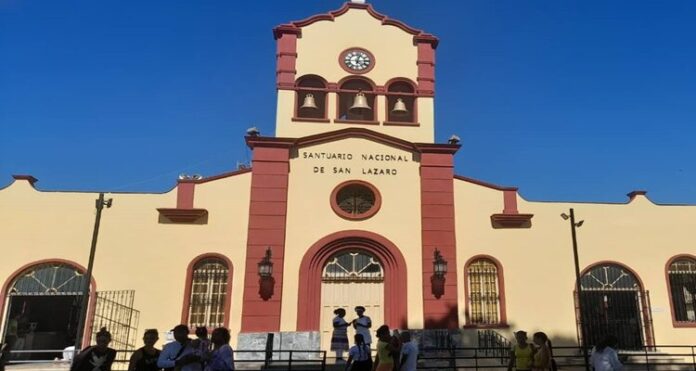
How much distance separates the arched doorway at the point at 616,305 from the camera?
15.9 m

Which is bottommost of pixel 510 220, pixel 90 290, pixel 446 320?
pixel 446 320

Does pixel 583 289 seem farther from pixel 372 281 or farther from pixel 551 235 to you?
pixel 372 281

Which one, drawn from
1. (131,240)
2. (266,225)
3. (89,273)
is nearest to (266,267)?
(266,225)

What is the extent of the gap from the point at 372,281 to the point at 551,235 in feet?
19.0

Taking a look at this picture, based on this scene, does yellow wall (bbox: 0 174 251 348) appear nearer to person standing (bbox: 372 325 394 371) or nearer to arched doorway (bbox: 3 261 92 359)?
arched doorway (bbox: 3 261 92 359)

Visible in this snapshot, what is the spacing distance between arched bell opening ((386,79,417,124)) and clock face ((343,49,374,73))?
103cm

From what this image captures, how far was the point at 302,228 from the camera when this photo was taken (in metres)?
15.5

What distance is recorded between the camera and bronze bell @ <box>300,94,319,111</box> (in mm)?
16906

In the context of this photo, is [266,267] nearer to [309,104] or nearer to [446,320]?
[446,320]

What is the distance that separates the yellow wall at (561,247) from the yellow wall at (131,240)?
7.14 meters

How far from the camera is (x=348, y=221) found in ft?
51.4

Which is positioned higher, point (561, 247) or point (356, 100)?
point (356, 100)

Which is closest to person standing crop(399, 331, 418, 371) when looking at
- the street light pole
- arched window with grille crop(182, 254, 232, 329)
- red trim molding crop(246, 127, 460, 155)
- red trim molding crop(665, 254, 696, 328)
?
arched window with grille crop(182, 254, 232, 329)

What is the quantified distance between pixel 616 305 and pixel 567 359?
8.89 feet
